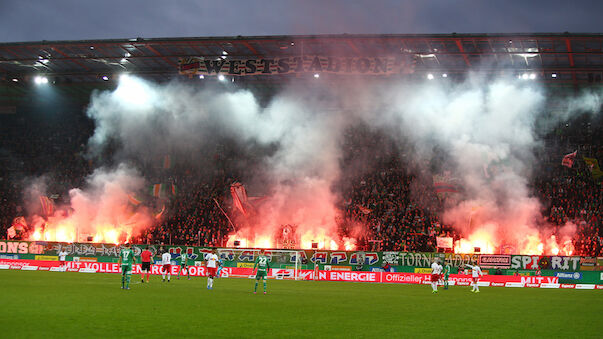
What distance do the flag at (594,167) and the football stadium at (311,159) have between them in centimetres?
19

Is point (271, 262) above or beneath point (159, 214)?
beneath

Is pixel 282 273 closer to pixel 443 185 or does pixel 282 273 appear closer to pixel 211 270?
pixel 211 270

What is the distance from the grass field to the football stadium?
12.3 meters

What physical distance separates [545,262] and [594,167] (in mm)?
12547

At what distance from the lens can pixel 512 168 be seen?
47.4 meters

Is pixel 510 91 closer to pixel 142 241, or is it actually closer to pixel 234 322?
pixel 142 241

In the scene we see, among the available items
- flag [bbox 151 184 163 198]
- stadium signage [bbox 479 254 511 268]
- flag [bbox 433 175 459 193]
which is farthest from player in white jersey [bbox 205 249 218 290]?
flag [bbox 151 184 163 198]

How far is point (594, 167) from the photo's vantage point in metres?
46.0

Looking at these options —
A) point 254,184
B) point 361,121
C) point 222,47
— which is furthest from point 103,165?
point 361,121

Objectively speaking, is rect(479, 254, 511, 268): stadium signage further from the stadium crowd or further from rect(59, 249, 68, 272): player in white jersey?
rect(59, 249, 68, 272): player in white jersey

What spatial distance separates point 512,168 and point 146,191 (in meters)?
31.0

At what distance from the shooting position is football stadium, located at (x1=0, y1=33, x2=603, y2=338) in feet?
Result: 133

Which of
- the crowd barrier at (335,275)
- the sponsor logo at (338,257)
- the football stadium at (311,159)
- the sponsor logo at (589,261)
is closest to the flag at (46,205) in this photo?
the football stadium at (311,159)

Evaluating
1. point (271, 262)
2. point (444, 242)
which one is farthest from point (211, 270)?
point (444, 242)
